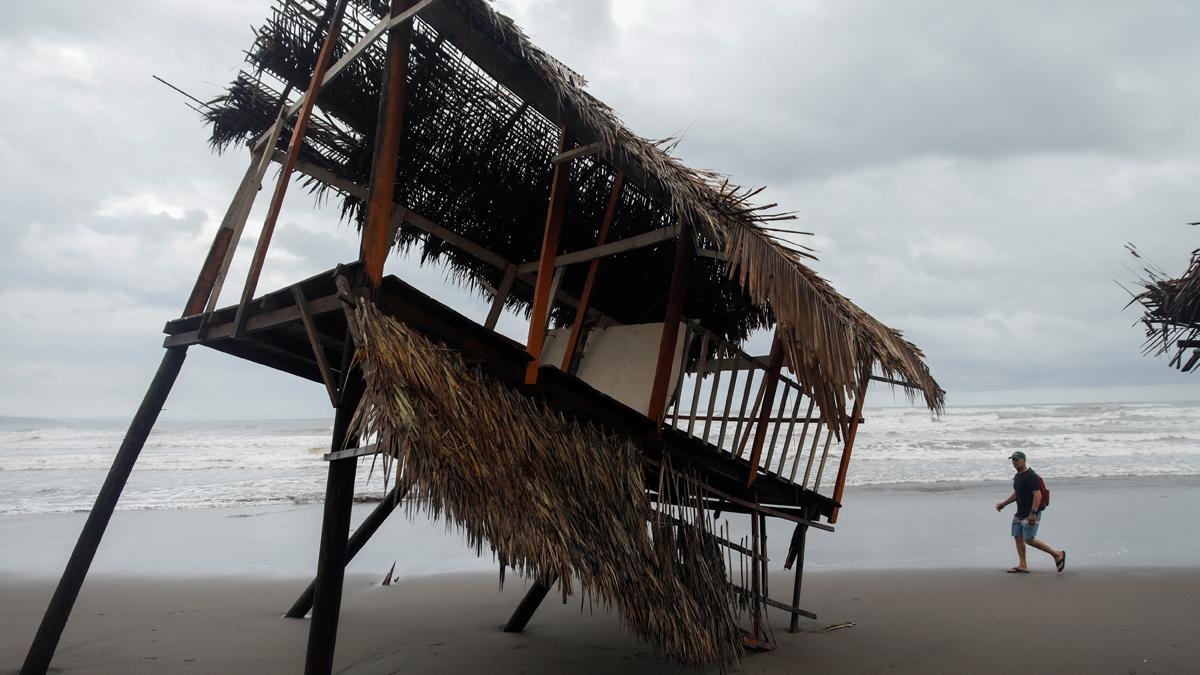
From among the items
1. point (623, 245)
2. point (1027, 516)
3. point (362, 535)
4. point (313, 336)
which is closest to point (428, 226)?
point (623, 245)

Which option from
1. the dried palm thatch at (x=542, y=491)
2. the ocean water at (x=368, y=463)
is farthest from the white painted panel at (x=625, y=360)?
the ocean water at (x=368, y=463)

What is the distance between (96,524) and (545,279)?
2.99 m

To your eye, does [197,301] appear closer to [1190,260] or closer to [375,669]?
[375,669]

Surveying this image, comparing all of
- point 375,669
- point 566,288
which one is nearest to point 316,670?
point 375,669

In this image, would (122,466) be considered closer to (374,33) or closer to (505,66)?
(374,33)

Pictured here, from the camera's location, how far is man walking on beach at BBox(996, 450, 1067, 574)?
8.40 m

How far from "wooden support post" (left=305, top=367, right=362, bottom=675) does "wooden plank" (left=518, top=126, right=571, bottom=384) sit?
0.99m

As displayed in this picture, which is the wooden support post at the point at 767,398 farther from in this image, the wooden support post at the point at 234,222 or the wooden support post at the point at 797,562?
the wooden support post at the point at 234,222

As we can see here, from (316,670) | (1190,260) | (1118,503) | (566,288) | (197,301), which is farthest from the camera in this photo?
(1118,503)

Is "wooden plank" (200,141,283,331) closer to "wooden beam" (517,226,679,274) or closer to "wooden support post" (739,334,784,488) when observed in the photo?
"wooden beam" (517,226,679,274)

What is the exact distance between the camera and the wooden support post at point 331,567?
11.4 feet

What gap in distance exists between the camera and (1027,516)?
853 centimetres

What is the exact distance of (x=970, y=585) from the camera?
7879 mm

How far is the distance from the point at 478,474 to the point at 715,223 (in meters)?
1.85
